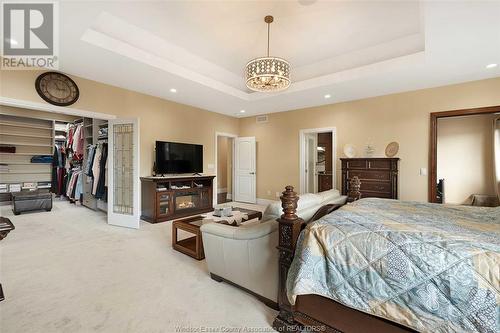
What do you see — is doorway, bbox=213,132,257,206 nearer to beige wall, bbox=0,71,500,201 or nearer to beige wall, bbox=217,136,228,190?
beige wall, bbox=0,71,500,201

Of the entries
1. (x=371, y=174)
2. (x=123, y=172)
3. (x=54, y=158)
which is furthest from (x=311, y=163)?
(x=54, y=158)

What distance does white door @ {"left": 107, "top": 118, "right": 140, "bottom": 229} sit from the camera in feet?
13.4

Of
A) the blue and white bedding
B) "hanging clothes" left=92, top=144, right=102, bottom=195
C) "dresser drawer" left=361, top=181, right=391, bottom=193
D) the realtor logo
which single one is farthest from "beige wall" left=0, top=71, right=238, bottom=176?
the blue and white bedding

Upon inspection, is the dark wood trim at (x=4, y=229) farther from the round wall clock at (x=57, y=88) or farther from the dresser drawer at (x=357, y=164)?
the dresser drawer at (x=357, y=164)

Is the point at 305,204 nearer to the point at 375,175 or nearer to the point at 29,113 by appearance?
the point at 375,175

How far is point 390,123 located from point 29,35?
19.5 ft

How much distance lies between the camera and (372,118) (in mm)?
4770

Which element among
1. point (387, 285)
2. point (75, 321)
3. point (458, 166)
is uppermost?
point (458, 166)

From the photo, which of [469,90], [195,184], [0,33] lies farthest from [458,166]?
[0,33]

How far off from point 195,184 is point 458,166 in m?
5.26

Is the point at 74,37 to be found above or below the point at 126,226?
above

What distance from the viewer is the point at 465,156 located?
4.03 m

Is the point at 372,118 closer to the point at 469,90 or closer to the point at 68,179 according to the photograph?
the point at 469,90

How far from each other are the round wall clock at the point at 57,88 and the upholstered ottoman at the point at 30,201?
280 centimetres
